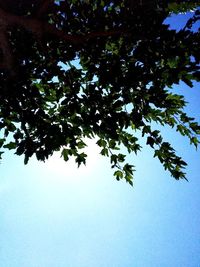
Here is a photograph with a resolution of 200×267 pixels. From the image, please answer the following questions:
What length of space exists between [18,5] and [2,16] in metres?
0.79

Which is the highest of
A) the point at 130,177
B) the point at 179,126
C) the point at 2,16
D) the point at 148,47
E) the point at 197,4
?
the point at 197,4

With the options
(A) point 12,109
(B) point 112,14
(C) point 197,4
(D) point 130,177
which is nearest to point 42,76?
(A) point 12,109

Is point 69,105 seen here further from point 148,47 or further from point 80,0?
point 80,0

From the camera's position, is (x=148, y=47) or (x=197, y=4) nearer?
(x=148, y=47)

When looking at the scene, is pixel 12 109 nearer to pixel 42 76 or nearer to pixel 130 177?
pixel 42 76

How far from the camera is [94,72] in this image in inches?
257

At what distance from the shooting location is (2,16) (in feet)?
19.6

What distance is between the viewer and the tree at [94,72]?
585cm

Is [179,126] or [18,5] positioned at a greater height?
[18,5]

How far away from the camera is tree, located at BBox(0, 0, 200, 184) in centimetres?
585

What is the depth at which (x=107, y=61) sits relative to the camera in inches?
264

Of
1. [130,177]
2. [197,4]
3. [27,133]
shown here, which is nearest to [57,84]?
[27,133]

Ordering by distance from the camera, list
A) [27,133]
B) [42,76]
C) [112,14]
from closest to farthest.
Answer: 1. [27,133]
2. [112,14]
3. [42,76]

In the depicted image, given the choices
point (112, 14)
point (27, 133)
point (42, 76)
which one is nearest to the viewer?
point (27, 133)
